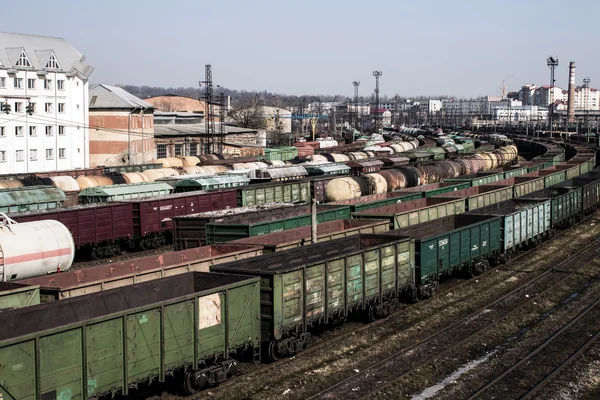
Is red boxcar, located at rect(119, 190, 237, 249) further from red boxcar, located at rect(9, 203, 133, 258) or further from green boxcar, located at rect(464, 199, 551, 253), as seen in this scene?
green boxcar, located at rect(464, 199, 551, 253)

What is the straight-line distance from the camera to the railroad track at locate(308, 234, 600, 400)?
15.5 meters

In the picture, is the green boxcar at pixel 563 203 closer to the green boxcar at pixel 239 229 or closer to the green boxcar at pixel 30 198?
the green boxcar at pixel 239 229

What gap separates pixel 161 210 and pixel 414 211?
42.7 ft

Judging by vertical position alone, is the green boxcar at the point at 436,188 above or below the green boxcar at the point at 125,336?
above

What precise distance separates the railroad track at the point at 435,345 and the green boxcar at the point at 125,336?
8.39ft

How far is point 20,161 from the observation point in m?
60.5

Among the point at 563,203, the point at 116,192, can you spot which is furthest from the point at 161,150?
the point at 563,203

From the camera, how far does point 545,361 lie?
17.6 meters

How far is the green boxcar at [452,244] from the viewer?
22672 mm

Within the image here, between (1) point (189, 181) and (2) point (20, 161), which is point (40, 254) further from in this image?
(2) point (20, 161)

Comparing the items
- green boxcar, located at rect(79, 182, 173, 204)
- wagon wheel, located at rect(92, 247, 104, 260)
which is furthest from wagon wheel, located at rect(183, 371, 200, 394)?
green boxcar, located at rect(79, 182, 173, 204)

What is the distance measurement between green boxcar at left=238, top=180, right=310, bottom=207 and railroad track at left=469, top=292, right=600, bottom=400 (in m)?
21.9

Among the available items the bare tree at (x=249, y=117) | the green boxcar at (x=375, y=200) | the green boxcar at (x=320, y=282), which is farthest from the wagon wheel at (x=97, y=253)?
the bare tree at (x=249, y=117)

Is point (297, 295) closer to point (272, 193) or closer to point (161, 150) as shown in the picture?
point (272, 193)
